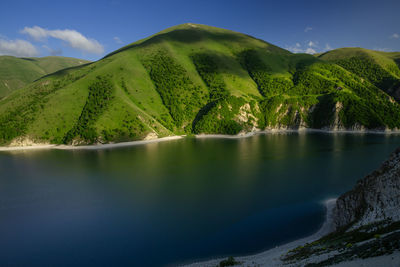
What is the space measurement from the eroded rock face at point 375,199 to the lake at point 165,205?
4.66 meters

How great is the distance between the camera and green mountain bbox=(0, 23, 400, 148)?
346 feet

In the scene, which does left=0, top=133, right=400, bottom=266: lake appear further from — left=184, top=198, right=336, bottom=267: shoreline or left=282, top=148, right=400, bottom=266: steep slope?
left=282, top=148, right=400, bottom=266: steep slope

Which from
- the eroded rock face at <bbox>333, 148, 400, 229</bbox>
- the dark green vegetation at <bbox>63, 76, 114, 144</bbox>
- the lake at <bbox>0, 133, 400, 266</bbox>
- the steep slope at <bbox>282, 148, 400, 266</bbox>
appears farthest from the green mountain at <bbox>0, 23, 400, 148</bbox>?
the steep slope at <bbox>282, 148, 400, 266</bbox>

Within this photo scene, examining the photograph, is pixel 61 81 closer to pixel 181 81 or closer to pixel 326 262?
pixel 181 81

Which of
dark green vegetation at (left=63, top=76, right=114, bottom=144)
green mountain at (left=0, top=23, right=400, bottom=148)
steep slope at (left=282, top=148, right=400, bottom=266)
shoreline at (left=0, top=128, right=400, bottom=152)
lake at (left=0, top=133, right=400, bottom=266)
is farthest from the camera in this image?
green mountain at (left=0, top=23, right=400, bottom=148)

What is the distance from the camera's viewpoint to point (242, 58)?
595 ft

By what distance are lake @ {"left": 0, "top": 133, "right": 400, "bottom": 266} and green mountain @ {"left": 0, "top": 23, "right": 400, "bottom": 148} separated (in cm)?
4378

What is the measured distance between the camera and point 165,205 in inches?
1425

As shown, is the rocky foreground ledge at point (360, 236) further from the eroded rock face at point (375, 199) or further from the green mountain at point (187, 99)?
the green mountain at point (187, 99)

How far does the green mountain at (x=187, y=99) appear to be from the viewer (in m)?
106

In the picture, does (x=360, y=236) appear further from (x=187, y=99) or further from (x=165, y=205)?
(x=187, y=99)

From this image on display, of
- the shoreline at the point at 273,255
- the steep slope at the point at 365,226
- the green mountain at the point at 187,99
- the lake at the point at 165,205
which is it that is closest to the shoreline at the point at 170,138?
the green mountain at the point at 187,99

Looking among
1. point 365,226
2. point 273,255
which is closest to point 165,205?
point 273,255

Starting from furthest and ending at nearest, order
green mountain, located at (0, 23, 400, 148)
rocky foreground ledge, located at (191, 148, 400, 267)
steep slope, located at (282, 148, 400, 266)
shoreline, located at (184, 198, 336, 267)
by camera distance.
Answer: green mountain, located at (0, 23, 400, 148) → shoreline, located at (184, 198, 336, 267) → steep slope, located at (282, 148, 400, 266) → rocky foreground ledge, located at (191, 148, 400, 267)
